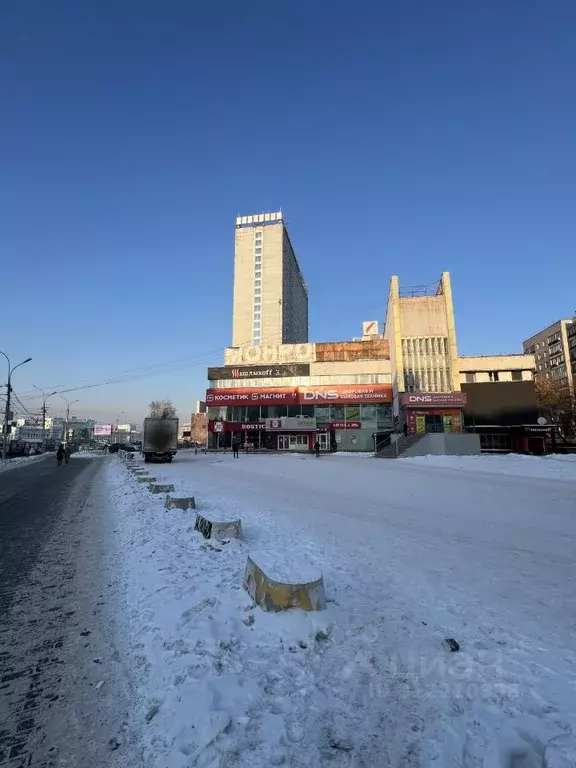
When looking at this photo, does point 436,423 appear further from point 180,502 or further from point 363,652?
point 363,652

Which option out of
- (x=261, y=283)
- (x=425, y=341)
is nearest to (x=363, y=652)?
(x=425, y=341)

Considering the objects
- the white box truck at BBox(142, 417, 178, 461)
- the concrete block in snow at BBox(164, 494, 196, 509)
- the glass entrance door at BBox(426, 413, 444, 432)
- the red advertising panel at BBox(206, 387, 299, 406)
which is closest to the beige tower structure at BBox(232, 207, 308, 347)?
the red advertising panel at BBox(206, 387, 299, 406)

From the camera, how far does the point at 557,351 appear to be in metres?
90.2

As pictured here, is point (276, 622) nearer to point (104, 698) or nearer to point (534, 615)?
point (104, 698)

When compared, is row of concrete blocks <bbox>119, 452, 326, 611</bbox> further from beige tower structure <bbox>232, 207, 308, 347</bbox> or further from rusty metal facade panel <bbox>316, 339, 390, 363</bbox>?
beige tower structure <bbox>232, 207, 308, 347</bbox>

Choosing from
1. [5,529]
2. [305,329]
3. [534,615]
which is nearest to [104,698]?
[534,615]

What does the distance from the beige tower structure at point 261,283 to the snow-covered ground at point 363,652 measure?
322 ft

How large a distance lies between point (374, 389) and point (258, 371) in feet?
62.0

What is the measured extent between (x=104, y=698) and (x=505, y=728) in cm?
294

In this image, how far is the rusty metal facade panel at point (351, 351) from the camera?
6469 centimetres

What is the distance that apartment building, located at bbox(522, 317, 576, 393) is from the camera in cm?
8438

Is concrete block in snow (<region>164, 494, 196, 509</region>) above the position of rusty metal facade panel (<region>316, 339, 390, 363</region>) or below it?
below

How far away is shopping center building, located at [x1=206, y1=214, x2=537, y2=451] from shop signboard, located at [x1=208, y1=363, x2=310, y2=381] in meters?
0.17

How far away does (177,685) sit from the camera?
311 cm
